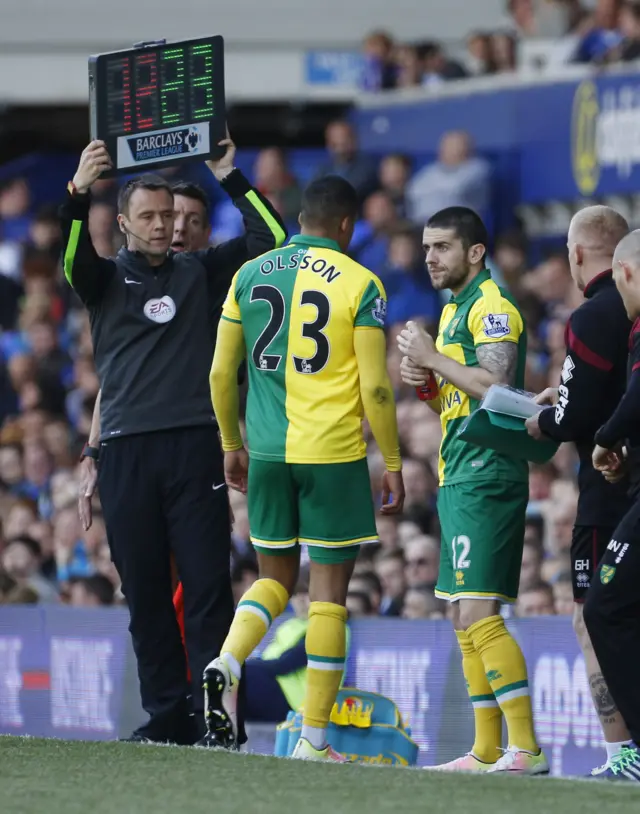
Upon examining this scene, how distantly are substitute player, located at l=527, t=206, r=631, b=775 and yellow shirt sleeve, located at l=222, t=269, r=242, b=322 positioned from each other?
1204 millimetres

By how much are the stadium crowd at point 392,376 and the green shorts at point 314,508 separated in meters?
2.58

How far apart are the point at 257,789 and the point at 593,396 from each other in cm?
177

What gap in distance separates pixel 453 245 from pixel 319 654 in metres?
1.60

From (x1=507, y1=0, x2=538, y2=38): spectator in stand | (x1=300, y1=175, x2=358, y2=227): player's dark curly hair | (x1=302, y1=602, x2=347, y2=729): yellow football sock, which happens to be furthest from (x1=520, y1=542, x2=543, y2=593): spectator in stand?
(x1=507, y1=0, x2=538, y2=38): spectator in stand

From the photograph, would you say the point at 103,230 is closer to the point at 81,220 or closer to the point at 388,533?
the point at 388,533

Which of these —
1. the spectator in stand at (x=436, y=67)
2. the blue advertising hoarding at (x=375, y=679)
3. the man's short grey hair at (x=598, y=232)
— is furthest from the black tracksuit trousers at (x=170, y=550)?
the spectator in stand at (x=436, y=67)

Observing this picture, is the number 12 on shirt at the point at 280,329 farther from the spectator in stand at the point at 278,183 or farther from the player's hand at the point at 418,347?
the spectator in stand at the point at 278,183

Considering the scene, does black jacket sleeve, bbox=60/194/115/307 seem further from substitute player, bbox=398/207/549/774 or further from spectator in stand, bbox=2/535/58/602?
spectator in stand, bbox=2/535/58/602

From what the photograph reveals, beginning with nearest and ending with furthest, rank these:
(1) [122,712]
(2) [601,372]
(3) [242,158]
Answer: (2) [601,372], (1) [122,712], (3) [242,158]

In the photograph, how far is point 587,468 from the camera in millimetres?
6402

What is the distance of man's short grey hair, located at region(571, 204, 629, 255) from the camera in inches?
255

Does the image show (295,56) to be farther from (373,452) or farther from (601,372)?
(601,372)

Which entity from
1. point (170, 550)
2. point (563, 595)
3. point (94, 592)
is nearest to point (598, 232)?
point (170, 550)

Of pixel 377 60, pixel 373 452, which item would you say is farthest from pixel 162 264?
pixel 377 60
